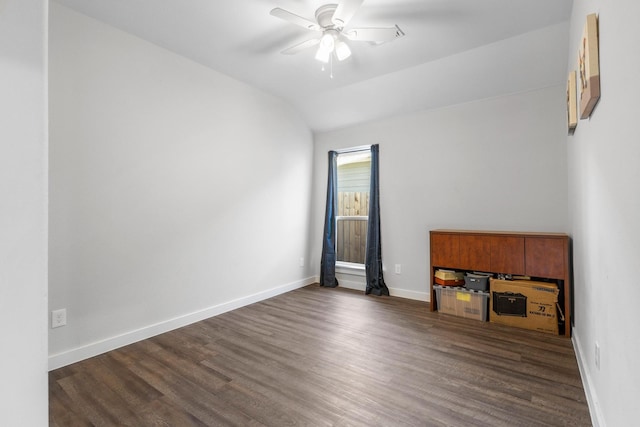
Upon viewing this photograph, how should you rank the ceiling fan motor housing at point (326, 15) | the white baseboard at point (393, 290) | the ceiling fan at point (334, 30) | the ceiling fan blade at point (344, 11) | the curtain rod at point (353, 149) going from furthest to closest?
1. the curtain rod at point (353, 149)
2. the white baseboard at point (393, 290)
3. the ceiling fan motor housing at point (326, 15)
4. the ceiling fan at point (334, 30)
5. the ceiling fan blade at point (344, 11)

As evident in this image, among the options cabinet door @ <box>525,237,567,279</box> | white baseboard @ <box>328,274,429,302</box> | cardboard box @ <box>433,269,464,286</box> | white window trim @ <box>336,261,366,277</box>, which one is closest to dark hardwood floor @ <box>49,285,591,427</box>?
cardboard box @ <box>433,269,464,286</box>

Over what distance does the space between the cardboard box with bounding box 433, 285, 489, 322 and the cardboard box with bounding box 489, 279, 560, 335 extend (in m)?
0.09

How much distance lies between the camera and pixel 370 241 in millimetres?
4141

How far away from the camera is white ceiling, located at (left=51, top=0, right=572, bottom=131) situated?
7.42 feet

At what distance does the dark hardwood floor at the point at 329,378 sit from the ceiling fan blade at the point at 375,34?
2452 mm

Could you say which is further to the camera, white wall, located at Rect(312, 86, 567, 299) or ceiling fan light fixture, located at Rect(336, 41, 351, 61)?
white wall, located at Rect(312, 86, 567, 299)

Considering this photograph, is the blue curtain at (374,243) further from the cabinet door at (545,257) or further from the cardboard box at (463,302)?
the cabinet door at (545,257)

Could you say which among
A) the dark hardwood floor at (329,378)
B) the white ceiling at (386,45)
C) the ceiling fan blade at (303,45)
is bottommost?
the dark hardwood floor at (329,378)

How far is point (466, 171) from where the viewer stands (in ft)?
11.5

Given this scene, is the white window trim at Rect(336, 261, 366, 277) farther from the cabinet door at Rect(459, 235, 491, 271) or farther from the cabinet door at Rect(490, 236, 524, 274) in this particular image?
the cabinet door at Rect(490, 236, 524, 274)

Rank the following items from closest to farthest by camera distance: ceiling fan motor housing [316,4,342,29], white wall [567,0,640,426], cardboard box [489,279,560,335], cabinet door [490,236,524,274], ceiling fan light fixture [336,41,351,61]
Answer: white wall [567,0,640,426] → ceiling fan motor housing [316,4,342,29] → ceiling fan light fixture [336,41,351,61] → cardboard box [489,279,560,335] → cabinet door [490,236,524,274]

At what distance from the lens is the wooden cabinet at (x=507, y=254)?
8.91ft

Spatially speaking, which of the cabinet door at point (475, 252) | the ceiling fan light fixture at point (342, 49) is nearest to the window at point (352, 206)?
the cabinet door at point (475, 252)
